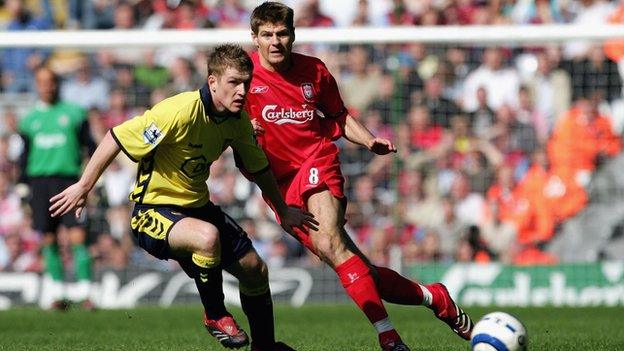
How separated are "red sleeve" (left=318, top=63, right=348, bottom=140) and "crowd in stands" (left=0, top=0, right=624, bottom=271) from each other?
629 cm

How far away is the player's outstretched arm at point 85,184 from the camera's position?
6.92 meters

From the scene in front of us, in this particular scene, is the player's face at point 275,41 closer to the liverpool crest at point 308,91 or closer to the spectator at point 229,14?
the liverpool crest at point 308,91

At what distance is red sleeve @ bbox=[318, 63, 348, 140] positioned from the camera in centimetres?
867

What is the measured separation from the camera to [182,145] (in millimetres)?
7512

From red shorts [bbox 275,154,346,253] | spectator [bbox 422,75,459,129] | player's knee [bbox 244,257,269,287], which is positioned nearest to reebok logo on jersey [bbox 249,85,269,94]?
red shorts [bbox 275,154,346,253]

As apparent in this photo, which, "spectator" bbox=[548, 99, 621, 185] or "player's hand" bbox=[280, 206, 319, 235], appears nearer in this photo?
"player's hand" bbox=[280, 206, 319, 235]

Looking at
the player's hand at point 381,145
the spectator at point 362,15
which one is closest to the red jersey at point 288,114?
the player's hand at point 381,145

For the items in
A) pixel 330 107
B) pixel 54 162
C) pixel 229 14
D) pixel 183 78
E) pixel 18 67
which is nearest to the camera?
pixel 330 107

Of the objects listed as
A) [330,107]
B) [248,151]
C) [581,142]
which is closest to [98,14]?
[581,142]

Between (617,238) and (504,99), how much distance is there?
2.31 meters

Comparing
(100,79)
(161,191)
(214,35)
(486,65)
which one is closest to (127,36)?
(214,35)

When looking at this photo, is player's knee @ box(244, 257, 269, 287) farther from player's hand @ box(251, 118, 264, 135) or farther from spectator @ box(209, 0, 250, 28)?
spectator @ box(209, 0, 250, 28)

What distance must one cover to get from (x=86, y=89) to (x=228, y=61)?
371 inches

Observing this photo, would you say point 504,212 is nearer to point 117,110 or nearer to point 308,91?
point 117,110
